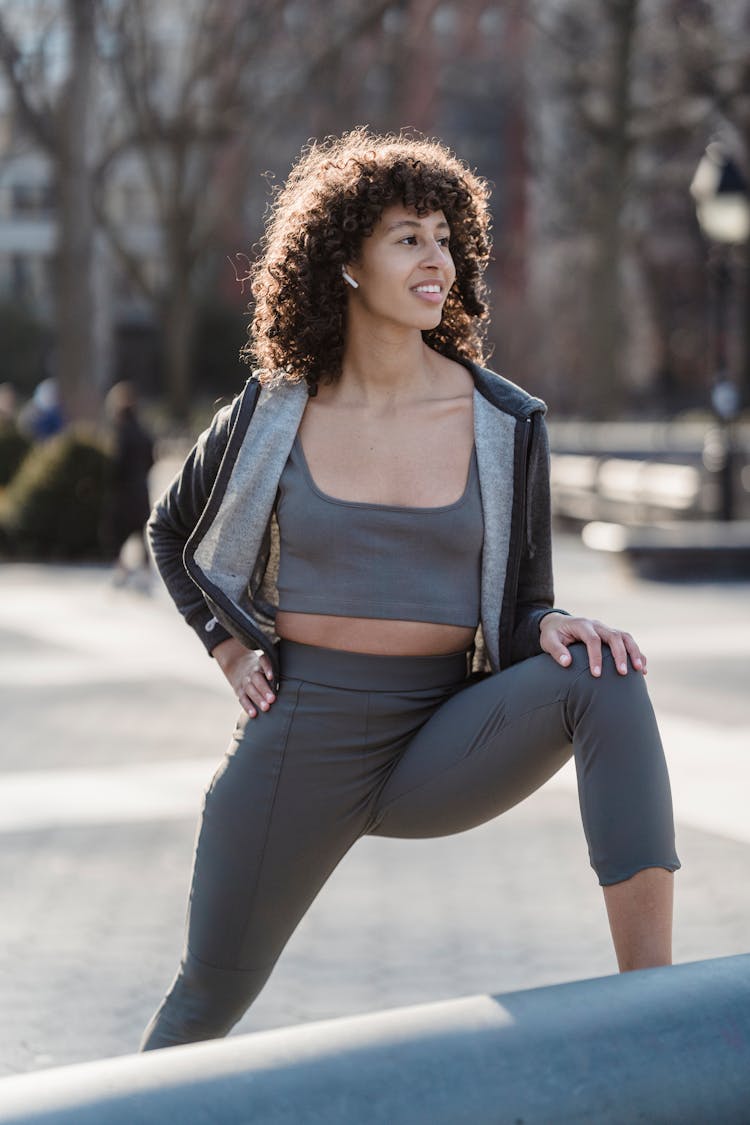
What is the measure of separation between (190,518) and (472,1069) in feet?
3.97

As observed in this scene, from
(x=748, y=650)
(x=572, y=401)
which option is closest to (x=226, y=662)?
(x=748, y=650)

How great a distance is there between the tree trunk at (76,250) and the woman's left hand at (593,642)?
18.9m

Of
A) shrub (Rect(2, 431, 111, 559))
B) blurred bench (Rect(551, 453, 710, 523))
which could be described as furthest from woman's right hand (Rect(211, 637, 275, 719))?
blurred bench (Rect(551, 453, 710, 523))

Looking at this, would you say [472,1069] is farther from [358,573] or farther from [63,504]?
[63,504]

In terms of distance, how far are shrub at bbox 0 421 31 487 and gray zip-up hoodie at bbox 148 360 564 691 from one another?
18447mm

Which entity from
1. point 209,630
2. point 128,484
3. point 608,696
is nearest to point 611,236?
point 128,484

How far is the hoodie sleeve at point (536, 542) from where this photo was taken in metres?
3.03

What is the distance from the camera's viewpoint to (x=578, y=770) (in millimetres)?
2699

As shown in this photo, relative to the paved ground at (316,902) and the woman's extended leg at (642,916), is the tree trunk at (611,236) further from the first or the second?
the woman's extended leg at (642,916)

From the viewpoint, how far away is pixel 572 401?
187 ft

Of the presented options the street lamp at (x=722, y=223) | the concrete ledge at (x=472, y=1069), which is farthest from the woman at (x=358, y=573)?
the street lamp at (x=722, y=223)

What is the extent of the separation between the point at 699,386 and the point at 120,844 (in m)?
61.3

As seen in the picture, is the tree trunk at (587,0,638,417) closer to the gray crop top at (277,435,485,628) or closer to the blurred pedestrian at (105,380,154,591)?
the blurred pedestrian at (105,380,154,591)

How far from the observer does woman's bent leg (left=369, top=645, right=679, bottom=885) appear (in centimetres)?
263
